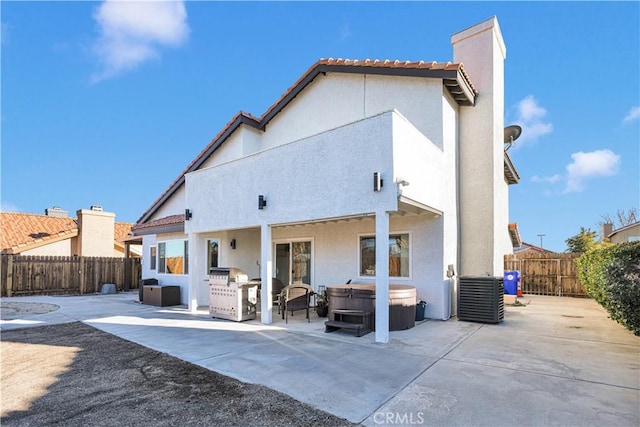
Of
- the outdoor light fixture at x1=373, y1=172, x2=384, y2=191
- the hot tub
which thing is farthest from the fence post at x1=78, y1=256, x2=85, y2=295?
the outdoor light fixture at x1=373, y1=172, x2=384, y2=191

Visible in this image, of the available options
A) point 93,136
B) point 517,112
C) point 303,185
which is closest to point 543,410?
point 303,185

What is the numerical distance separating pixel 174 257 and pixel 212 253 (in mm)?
2428

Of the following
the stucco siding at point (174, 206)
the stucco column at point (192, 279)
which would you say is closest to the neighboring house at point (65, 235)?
the stucco siding at point (174, 206)

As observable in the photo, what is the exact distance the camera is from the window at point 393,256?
450 inches

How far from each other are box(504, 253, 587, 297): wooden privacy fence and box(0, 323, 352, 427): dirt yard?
17.9 m

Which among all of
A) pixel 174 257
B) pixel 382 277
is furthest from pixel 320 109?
pixel 174 257

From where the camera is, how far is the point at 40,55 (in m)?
17.1

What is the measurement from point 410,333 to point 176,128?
22598 mm

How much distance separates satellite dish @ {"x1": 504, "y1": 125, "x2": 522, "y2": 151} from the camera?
53.2 ft

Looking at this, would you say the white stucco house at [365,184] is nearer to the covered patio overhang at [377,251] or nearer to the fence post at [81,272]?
the covered patio overhang at [377,251]

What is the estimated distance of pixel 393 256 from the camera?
11.7 m

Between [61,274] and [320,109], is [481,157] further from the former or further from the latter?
[61,274]

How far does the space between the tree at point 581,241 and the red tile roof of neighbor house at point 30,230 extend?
34.0 m

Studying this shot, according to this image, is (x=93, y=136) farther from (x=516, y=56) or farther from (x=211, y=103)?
(x=516, y=56)
